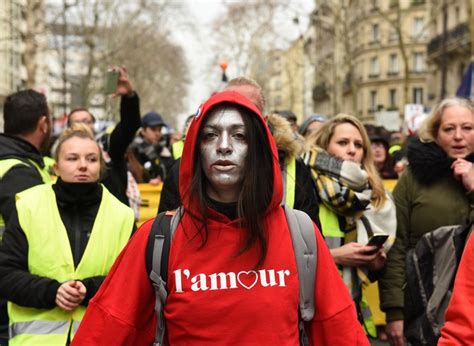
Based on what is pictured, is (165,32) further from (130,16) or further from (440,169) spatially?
(440,169)

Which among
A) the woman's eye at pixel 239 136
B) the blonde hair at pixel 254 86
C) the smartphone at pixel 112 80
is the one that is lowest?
the woman's eye at pixel 239 136

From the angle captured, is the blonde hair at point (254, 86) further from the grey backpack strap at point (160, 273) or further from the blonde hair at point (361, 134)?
the grey backpack strap at point (160, 273)

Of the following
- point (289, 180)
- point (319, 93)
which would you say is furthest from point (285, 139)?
point (319, 93)

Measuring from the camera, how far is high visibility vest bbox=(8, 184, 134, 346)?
4031 millimetres

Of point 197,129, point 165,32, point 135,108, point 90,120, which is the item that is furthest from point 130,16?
point 197,129

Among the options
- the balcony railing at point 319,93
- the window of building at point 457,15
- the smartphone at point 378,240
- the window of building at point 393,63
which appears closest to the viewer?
the smartphone at point 378,240

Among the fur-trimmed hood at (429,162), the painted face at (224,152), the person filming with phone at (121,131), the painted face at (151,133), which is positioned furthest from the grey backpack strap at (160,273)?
the painted face at (151,133)

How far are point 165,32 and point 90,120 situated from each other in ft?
137

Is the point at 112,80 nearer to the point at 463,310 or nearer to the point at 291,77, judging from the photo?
the point at 463,310

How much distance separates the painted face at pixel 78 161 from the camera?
441 centimetres

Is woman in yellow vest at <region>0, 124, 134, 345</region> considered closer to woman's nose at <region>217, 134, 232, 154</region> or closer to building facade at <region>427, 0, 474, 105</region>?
woman's nose at <region>217, 134, 232, 154</region>

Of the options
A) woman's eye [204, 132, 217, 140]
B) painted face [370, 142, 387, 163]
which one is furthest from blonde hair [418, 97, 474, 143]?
painted face [370, 142, 387, 163]

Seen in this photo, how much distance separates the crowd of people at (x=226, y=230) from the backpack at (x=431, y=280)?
0.42ft

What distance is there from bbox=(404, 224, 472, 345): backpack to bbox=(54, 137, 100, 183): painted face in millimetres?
1734
